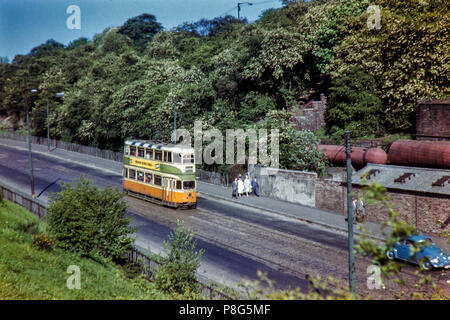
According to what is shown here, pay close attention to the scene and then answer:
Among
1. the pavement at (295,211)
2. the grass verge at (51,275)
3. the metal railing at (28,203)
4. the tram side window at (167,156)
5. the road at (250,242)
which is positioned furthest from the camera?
the tram side window at (167,156)

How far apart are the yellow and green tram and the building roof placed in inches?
461

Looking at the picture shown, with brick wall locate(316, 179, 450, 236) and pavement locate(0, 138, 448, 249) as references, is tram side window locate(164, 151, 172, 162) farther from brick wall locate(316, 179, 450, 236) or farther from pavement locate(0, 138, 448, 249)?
brick wall locate(316, 179, 450, 236)

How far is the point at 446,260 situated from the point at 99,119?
51.4 meters

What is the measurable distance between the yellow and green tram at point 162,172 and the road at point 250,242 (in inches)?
34.4

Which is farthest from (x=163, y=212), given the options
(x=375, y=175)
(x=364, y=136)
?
(x=364, y=136)

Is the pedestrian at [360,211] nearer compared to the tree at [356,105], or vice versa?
the pedestrian at [360,211]

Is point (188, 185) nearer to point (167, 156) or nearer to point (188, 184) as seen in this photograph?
point (188, 184)

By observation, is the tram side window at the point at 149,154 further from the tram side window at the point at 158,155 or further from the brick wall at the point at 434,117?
the brick wall at the point at 434,117

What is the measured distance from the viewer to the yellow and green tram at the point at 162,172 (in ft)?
100

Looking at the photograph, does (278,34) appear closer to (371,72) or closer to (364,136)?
(371,72)

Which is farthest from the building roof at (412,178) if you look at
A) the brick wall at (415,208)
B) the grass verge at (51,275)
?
the grass verge at (51,275)

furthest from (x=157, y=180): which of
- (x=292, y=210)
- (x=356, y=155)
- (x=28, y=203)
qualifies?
(x=356, y=155)

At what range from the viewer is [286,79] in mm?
51031

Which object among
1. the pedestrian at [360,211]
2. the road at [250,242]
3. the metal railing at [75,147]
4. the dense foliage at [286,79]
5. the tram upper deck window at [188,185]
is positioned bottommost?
the road at [250,242]
